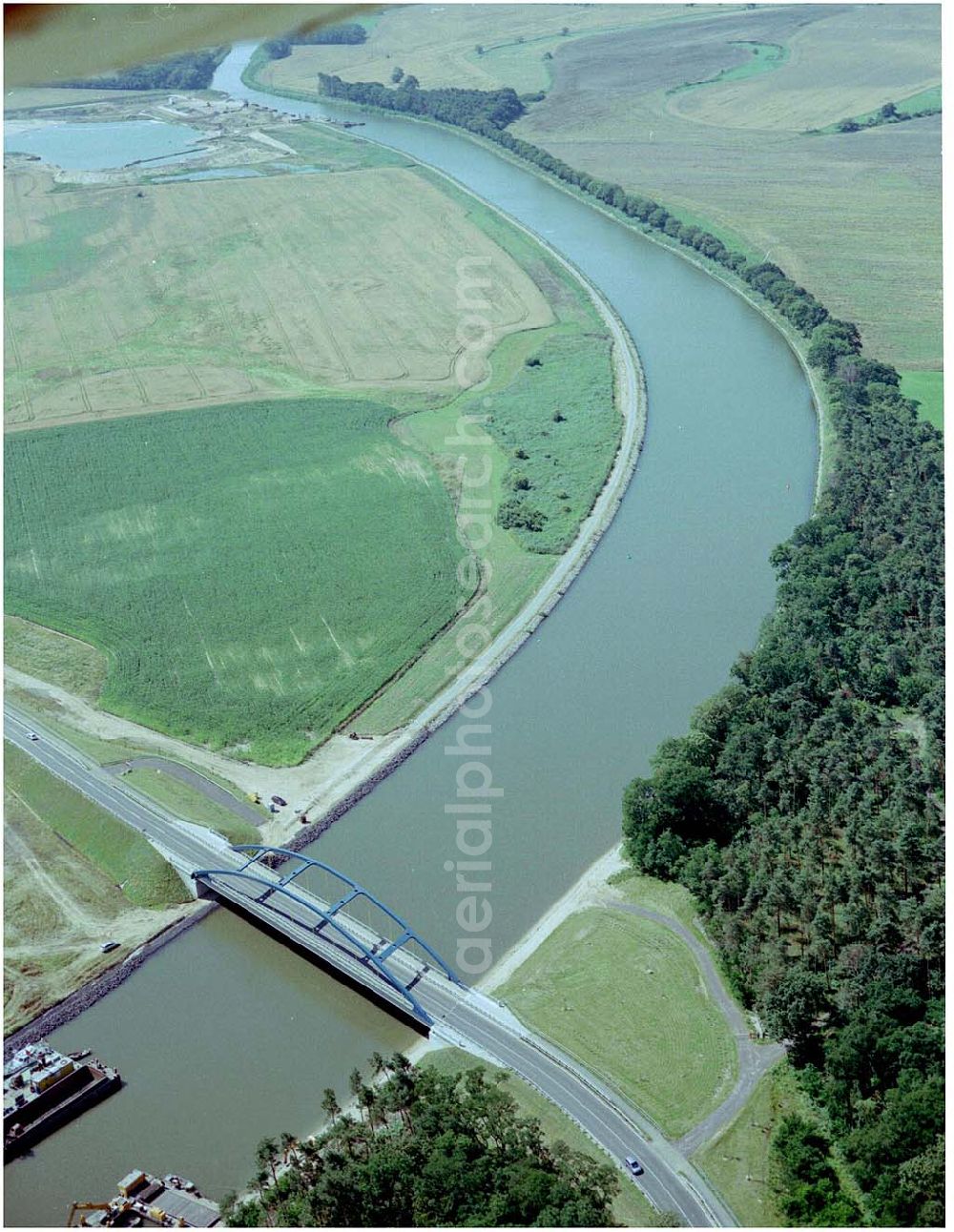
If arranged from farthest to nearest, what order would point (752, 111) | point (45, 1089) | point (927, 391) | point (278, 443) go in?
point (752, 111) → point (927, 391) → point (278, 443) → point (45, 1089)

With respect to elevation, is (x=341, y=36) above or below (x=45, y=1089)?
above

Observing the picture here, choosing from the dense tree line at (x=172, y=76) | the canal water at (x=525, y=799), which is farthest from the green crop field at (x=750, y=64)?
the canal water at (x=525, y=799)

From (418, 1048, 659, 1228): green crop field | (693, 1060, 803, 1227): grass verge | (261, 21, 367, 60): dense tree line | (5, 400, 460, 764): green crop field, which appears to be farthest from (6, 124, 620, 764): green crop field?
(261, 21, 367, 60): dense tree line

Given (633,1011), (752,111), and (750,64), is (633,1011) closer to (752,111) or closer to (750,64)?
(752,111)

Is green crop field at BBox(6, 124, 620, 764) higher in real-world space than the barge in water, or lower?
higher

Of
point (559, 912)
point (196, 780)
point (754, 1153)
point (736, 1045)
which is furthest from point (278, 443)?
point (754, 1153)

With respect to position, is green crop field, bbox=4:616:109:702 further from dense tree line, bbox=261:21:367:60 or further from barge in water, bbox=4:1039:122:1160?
dense tree line, bbox=261:21:367:60

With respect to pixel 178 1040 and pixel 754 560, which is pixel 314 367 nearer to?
pixel 754 560
